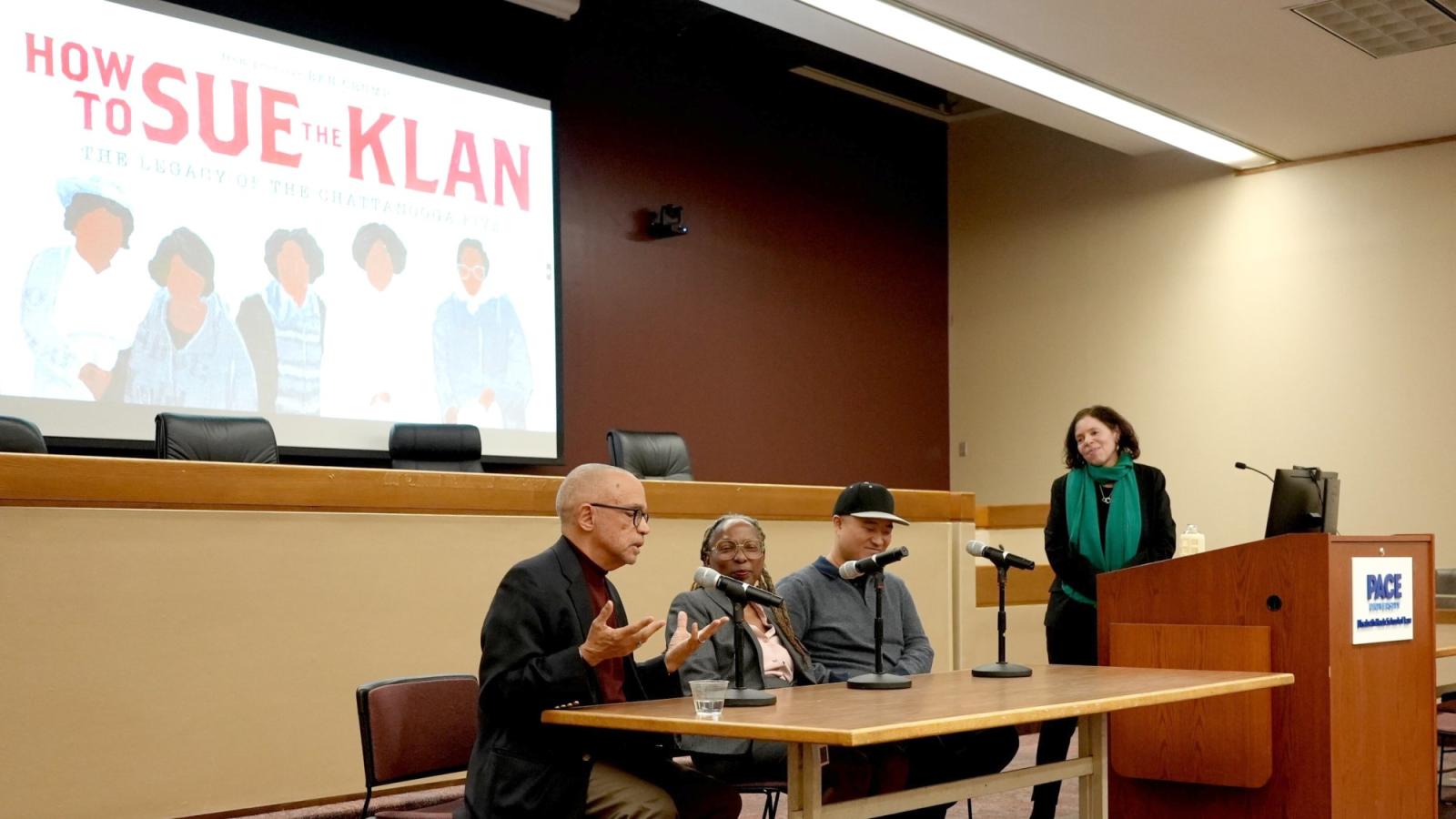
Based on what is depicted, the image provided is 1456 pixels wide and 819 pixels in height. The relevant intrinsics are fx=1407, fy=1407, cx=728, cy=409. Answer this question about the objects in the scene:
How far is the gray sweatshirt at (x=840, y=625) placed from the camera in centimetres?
377

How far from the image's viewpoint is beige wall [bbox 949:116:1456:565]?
802 centimetres

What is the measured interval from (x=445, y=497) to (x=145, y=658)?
1019 millimetres

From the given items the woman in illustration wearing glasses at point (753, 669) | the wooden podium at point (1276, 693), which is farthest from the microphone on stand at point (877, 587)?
the wooden podium at point (1276, 693)

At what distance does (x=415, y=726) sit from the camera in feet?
9.88

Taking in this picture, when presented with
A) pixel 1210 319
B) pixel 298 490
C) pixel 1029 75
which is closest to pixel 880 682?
pixel 298 490

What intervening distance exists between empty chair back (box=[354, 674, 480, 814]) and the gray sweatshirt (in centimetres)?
99

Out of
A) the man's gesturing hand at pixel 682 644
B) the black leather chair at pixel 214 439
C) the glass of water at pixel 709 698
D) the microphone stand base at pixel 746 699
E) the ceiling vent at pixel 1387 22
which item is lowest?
the microphone stand base at pixel 746 699

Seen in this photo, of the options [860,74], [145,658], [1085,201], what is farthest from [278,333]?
[1085,201]

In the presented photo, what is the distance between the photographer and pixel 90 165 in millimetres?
5637

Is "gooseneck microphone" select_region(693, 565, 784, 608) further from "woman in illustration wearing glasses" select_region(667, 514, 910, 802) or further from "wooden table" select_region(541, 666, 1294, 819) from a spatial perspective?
"woman in illustration wearing glasses" select_region(667, 514, 910, 802)

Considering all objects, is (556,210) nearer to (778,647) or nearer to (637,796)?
(778,647)

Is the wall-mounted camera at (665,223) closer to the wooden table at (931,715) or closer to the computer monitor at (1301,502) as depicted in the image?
the computer monitor at (1301,502)

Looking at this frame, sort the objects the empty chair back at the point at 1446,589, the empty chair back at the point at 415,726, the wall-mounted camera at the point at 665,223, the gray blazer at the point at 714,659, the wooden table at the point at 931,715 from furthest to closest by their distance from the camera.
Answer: the wall-mounted camera at the point at 665,223 → the empty chair back at the point at 1446,589 → the gray blazer at the point at 714,659 → the empty chair back at the point at 415,726 → the wooden table at the point at 931,715

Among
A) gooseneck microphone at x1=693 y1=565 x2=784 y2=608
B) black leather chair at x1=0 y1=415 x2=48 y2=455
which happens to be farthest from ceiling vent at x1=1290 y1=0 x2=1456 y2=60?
black leather chair at x1=0 y1=415 x2=48 y2=455
